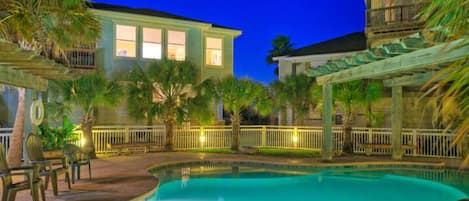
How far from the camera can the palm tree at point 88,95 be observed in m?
15.0

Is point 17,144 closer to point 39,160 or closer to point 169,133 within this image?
point 39,160

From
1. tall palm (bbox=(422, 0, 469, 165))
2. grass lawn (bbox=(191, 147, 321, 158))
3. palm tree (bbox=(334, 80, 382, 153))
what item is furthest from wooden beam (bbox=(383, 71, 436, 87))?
tall palm (bbox=(422, 0, 469, 165))

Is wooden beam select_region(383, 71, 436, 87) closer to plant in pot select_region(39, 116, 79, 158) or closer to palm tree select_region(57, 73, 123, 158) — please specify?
palm tree select_region(57, 73, 123, 158)

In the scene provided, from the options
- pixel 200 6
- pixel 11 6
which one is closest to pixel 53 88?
pixel 11 6

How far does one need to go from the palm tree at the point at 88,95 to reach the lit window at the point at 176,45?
6.62 meters

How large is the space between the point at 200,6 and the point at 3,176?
78.0 meters

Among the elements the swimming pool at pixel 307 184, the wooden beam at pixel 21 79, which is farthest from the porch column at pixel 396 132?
the wooden beam at pixel 21 79

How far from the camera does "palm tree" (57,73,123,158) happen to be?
1496 centimetres

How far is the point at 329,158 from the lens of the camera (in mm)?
14938

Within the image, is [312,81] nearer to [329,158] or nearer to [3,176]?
[329,158]

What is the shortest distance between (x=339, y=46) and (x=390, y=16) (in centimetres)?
445

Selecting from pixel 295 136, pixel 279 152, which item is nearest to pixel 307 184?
pixel 279 152

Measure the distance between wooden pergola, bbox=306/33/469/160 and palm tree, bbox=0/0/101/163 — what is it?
282 inches

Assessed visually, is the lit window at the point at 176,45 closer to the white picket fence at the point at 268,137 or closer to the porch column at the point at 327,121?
the white picket fence at the point at 268,137
